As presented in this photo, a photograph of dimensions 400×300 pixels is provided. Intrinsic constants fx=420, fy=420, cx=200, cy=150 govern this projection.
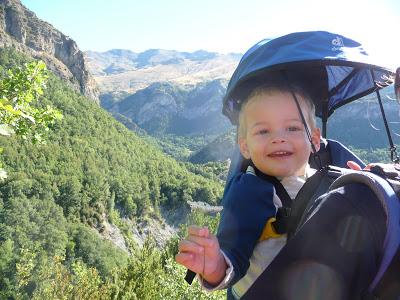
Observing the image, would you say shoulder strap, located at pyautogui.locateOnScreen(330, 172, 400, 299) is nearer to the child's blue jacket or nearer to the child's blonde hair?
the child's blue jacket

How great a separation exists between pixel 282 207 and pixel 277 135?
0.41m

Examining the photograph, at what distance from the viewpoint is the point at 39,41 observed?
183 metres

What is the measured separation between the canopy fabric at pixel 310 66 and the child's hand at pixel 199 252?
0.93 meters

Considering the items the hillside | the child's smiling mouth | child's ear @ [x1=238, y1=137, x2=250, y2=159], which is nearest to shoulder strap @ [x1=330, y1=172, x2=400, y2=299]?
the child's smiling mouth

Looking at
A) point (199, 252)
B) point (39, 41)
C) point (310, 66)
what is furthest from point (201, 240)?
point (39, 41)

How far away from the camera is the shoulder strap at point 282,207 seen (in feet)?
7.13

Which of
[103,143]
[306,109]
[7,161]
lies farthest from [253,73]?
[103,143]

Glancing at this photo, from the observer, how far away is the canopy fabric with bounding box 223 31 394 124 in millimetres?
2178

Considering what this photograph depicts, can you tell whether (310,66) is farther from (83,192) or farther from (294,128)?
(83,192)

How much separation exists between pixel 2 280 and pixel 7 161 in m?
41.3

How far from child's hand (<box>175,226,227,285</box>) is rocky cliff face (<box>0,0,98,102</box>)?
167104mm

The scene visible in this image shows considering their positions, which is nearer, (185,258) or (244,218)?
(185,258)

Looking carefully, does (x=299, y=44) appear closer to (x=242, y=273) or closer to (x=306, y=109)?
(x=306, y=109)

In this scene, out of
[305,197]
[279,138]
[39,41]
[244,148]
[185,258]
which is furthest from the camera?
[39,41]
